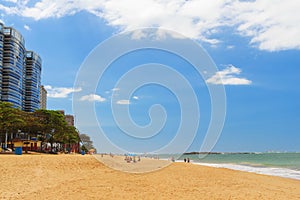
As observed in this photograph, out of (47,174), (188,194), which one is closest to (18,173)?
(47,174)

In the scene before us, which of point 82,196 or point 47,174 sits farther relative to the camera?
point 47,174

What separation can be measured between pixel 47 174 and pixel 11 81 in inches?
2805

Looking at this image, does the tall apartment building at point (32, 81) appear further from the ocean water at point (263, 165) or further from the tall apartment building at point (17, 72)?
the ocean water at point (263, 165)

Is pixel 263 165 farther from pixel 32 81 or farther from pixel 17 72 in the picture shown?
pixel 32 81

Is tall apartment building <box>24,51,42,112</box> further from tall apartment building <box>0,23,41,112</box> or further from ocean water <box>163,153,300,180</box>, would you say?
ocean water <box>163,153,300,180</box>

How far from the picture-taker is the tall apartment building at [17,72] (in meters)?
80.4

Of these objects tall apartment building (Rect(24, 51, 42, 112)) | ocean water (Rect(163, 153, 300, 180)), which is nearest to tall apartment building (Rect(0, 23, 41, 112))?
tall apartment building (Rect(24, 51, 42, 112))

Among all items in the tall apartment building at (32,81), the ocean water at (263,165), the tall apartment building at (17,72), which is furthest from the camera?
the tall apartment building at (32,81)

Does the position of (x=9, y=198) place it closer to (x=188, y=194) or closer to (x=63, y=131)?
(x=188, y=194)

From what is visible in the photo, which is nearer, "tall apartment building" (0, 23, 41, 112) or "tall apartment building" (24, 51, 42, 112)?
"tall apartment building" (0, 23, 41, 112)

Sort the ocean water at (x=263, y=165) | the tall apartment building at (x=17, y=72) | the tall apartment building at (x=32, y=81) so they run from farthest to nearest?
1. the tall apartment building at (x=32, y=81)
2. the tall apartment building at (x=17, y=72)
3. the ocean water at (x=263, y=165)

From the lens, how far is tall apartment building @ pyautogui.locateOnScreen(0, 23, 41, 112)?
80.4 metres

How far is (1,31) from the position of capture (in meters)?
82.0

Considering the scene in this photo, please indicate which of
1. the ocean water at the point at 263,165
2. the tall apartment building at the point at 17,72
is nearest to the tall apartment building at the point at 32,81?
the tall apartment building at the point at 17,72
